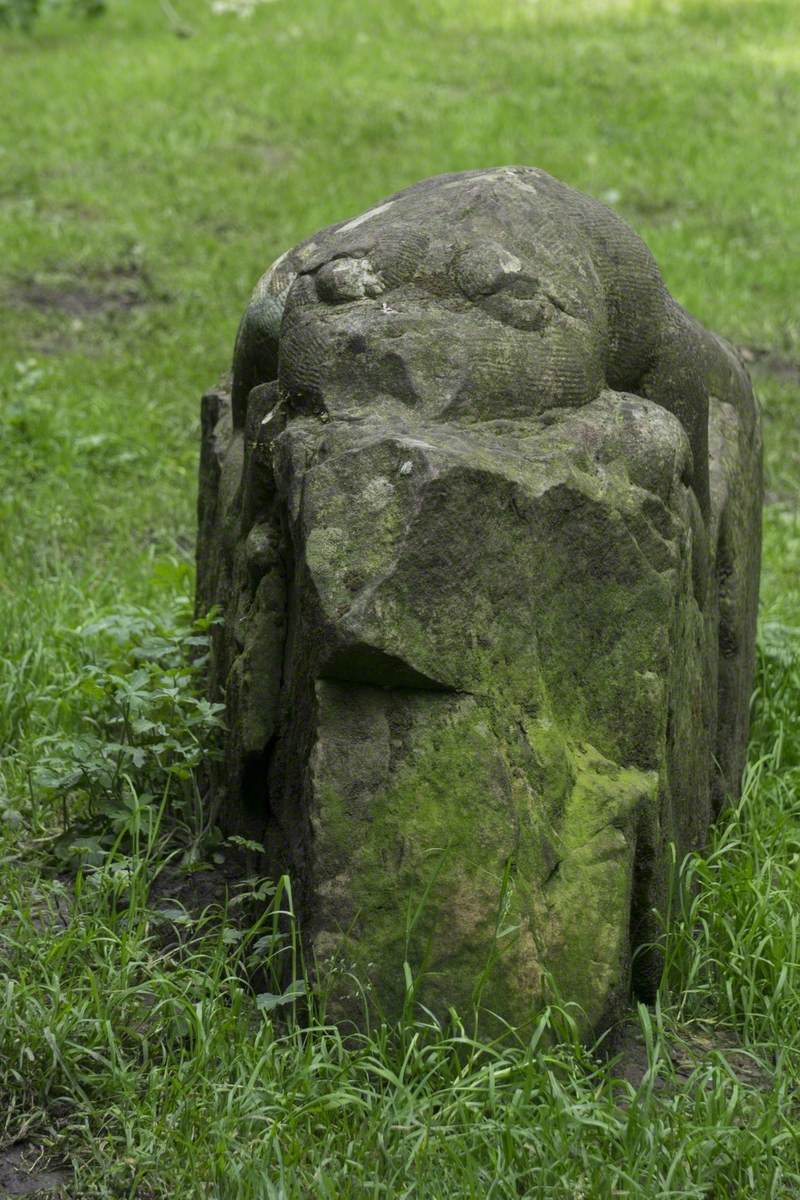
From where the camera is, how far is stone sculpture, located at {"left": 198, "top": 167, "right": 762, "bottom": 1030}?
2936mm

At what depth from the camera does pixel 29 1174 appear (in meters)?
2.78

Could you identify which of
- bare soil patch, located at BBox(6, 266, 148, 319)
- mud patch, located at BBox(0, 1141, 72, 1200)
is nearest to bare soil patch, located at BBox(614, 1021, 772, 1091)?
mud patch, located at BBox(0, 1141, 72, 1200)

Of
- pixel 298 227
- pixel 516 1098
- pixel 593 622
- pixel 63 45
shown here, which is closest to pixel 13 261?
pixel 298 227

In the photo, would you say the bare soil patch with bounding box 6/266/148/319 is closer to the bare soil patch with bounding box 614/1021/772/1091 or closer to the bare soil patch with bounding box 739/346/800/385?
the bare soil patch with bounding box 739/346/800/385

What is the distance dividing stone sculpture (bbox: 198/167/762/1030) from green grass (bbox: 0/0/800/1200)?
186 mm

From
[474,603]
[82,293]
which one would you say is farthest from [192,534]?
[474,603]

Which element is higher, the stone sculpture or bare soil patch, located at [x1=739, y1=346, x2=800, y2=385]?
the stone sculpture

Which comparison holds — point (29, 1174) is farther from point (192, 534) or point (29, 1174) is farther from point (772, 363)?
point (772, 363)

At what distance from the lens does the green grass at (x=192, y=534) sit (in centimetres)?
271

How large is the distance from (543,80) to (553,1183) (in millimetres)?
10578

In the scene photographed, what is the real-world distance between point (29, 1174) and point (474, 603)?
51.1 inches

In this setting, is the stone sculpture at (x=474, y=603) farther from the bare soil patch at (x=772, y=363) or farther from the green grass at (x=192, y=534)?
the bare soil patch at (x=772, y=363)

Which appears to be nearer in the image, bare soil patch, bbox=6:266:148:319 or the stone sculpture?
the stone sculpture

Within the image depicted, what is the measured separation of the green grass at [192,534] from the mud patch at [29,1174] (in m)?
0.04
